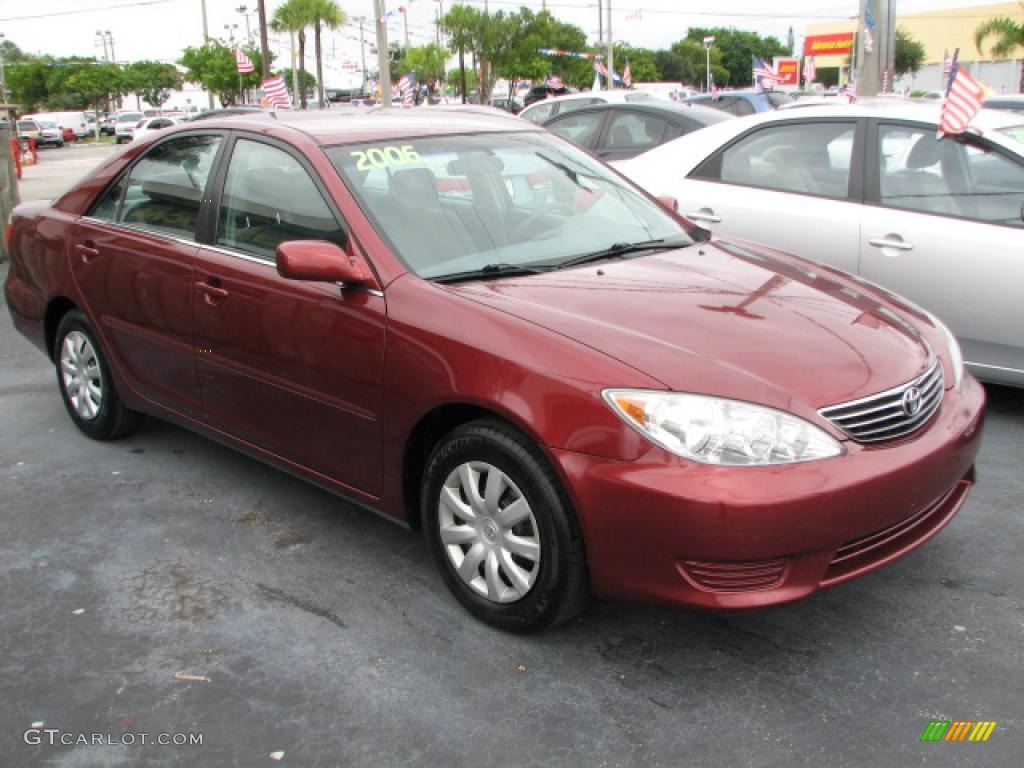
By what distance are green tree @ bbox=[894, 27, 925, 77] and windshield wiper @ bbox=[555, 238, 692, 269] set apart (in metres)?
72.7

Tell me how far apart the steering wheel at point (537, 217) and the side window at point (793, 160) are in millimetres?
2291

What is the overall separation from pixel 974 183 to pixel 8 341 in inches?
259

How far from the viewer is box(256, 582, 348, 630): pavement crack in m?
3.42

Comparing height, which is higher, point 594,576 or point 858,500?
point 858,500

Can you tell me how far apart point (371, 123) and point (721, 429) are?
2.15 meters

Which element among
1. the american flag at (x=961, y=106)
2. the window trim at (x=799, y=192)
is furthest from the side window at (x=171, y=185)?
the american flag at (x=961, y=106)

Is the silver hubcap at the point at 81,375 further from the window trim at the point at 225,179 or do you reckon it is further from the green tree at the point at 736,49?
the green tree at the point at 736,49

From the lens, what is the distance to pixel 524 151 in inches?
169

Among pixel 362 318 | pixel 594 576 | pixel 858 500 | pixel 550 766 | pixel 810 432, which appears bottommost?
pixel 550 766

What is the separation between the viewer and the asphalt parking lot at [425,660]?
2.74m

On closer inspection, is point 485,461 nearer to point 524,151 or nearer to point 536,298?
point 536,298

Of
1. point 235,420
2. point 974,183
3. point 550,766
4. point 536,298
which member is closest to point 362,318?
point 536,298

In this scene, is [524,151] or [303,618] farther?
[524,151]

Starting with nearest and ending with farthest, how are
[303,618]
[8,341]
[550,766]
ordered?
[550,766]
[303,618]
[8,341]
